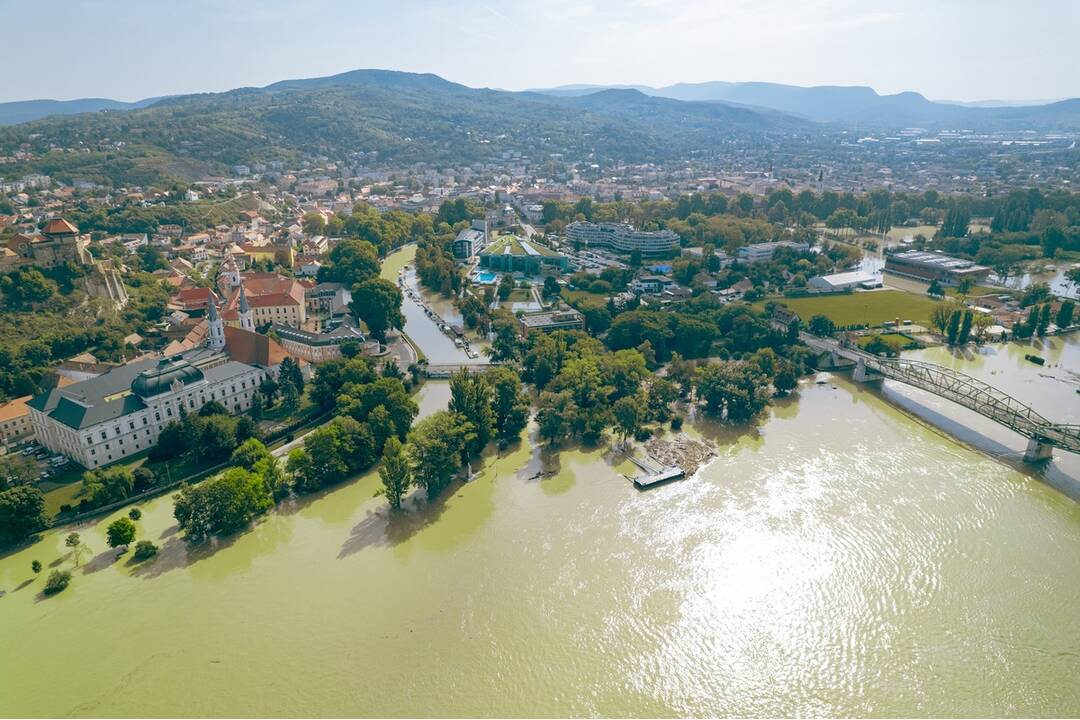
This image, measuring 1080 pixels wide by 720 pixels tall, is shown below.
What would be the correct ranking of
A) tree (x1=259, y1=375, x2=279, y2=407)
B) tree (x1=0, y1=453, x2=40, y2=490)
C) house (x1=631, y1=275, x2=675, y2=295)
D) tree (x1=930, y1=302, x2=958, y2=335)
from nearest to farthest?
1. tree (x1=0, y1=453, x2=40, y2=490)
2. tree (x1=259, y1=375, x2=279, y2=407)
3. tree (x1=930, y1=302, x2=958, y2=335)
4. house (x1=631, y1=275, x2=675, y2=295)

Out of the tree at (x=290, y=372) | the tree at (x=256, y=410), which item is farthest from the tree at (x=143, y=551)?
the tree at (x=290, y=372)

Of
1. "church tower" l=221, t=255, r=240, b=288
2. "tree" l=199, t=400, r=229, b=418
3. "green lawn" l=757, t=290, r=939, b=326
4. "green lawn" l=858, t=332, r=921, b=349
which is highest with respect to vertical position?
"church tower" l=221, t=255, r=240, b=288

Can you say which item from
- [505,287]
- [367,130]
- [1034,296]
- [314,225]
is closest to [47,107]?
[367,130]

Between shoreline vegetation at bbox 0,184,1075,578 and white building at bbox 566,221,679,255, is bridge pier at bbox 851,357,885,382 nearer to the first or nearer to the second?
shoreline vegetation at bbox 0,184,1075,578

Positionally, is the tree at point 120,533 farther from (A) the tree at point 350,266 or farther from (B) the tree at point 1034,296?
(B) the tree at point 1034,296

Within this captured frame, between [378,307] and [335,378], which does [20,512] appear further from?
[378,307]

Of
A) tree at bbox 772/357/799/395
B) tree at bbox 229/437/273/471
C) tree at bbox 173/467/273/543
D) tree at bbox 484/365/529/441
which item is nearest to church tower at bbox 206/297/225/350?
tree at bbox 229/437/273/471

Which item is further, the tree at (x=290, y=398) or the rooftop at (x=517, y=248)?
the rooftop at (x=517, y=248)
